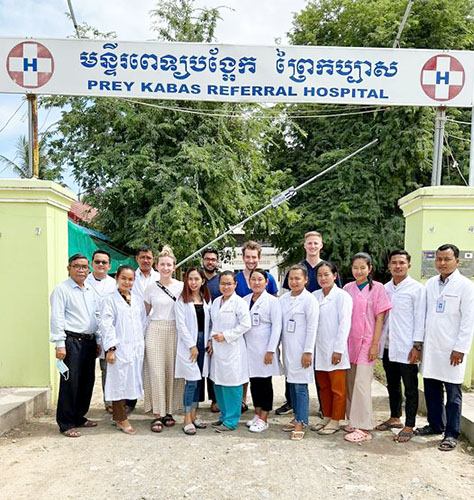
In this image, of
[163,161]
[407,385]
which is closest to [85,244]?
[163,161]

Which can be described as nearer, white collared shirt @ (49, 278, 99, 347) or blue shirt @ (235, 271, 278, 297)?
white collared shirt @ (49, 278, 99, 347)

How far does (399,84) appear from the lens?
5.84 m

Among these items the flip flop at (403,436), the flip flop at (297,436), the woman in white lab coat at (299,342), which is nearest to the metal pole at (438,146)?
the woman in white lab coat at (299,342)

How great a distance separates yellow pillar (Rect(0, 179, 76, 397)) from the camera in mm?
5289

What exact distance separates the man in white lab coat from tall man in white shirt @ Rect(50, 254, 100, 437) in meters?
3.05

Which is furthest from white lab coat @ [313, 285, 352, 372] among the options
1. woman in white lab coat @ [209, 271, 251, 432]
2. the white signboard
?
Answer: the white signboard

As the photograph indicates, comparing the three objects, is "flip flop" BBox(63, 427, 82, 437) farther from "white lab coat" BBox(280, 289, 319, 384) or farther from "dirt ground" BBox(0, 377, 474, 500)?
"white lab coat" BBox(280, 289, 319, 384)

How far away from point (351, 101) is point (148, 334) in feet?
11.7

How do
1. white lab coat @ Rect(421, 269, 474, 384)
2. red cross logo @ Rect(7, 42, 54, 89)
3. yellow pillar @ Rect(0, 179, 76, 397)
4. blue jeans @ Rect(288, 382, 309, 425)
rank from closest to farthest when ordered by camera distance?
white lab coat @ Rect(421, 269, 474, 384) < blue jeans @ Rect(288, 382, 309, 425) < yellow pillar @ Rect(0, 179, 76, 397) < red cross logo @ Rect(7, 42, 54, 89)

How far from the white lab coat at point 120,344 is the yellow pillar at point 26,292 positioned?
1.27 m

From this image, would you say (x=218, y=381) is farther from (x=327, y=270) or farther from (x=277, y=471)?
(x=327, y=270)

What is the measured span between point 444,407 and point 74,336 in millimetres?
3461

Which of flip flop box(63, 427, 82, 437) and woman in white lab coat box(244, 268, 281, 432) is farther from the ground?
woman in white lab coat box(244, 268, 281, 432)

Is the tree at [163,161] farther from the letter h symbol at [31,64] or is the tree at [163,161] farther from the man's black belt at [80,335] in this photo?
the man's black belt at [80,335]
